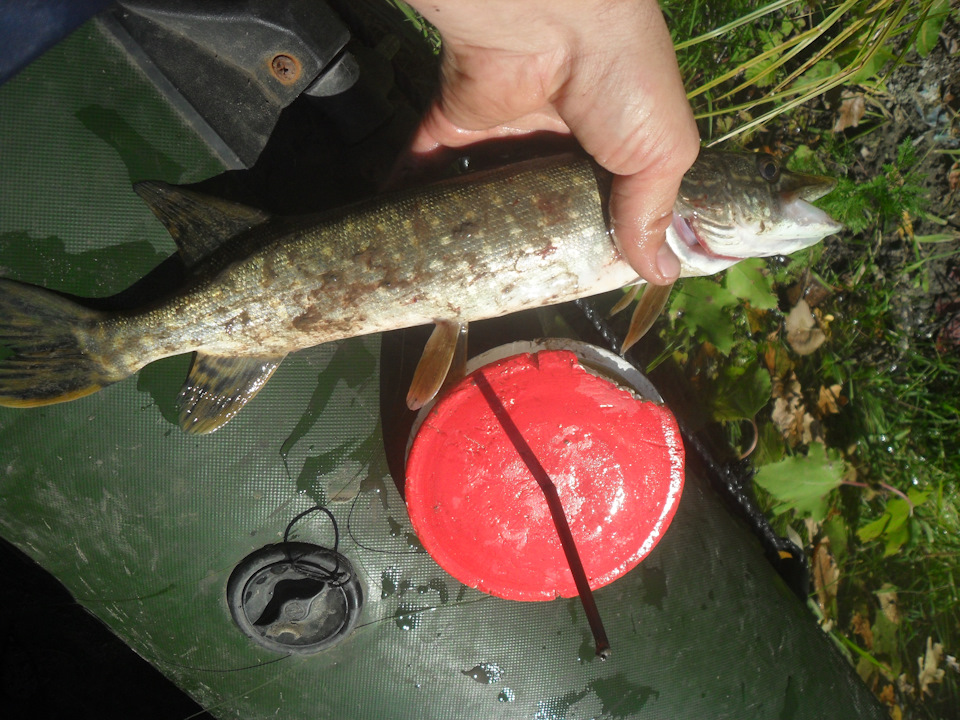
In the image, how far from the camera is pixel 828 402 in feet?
10.6

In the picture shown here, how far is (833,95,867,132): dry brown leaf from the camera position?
10.4 ft

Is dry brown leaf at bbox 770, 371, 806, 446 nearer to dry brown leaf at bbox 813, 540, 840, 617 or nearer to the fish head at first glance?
dry brown leaf at bbox 813, 540, 840, 617

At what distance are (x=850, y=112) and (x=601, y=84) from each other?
7.10 feet

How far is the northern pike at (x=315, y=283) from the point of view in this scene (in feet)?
6.90

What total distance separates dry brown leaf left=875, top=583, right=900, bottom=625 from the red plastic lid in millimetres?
1984

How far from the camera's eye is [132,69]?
226cm

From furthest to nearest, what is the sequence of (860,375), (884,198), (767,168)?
(860,375)
(884,198)
(767,168)

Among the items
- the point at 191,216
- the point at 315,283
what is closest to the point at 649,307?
the point at 315,283

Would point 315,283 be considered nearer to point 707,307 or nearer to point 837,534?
point 707,307

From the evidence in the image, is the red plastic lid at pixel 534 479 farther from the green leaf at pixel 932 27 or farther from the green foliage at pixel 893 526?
the green leaf at pixel 932 27

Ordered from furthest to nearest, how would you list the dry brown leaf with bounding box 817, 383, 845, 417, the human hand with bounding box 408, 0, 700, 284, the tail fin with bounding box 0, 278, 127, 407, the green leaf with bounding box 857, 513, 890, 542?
the dry brown leaf with bounding box 817, 383, 845, 417, the green leaf with bounding box 857, 513, 890, 542, the tail fin with bounding box 0, 278, 127, 407, the human hand with bounding box 408, 0, 700, 284

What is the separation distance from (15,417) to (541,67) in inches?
87.1

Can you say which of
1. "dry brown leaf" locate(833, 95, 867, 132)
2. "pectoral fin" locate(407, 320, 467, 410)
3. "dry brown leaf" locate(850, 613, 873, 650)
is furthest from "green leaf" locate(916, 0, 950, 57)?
"dry brown leaf" locate(850, 613, 873, 650)

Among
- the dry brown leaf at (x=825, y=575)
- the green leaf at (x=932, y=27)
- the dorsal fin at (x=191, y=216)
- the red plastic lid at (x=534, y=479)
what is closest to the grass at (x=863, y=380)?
the dry brown leaf at (x=825, y=575)
